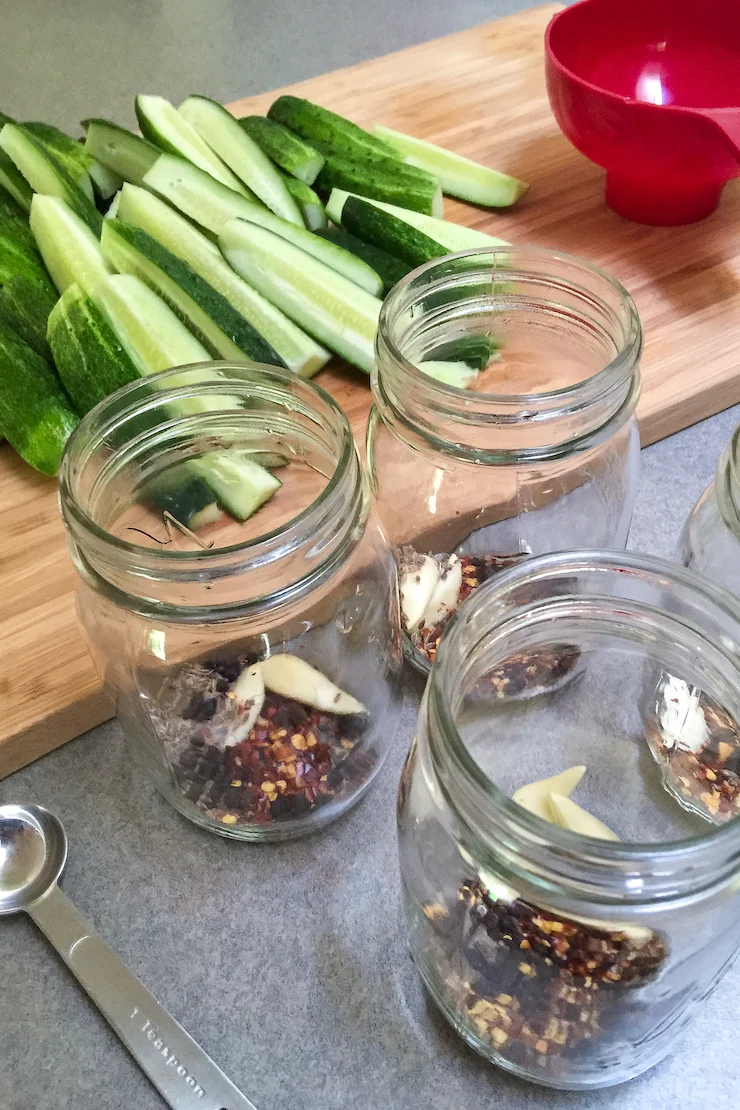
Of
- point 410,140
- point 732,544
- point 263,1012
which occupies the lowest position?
point 263,1012

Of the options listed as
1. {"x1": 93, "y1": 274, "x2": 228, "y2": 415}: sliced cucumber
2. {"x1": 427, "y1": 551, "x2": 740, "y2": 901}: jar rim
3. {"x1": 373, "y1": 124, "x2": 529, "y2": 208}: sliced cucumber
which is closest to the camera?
{"x1": 427, "y1": 551, "x2": 740, "y2": 901}: jar rim

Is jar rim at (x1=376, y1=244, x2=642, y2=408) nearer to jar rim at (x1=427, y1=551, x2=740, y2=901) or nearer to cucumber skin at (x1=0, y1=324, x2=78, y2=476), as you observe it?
jar rim at (x1=427, y1=551, x2=740, y2=901)

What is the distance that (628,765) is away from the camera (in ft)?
2.10

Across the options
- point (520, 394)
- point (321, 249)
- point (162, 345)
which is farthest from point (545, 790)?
point (321, 249)

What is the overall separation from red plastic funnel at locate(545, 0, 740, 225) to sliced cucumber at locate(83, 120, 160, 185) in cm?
50

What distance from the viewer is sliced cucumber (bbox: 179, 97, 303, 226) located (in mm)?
1130

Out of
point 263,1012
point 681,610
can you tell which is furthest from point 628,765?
point 263,1012

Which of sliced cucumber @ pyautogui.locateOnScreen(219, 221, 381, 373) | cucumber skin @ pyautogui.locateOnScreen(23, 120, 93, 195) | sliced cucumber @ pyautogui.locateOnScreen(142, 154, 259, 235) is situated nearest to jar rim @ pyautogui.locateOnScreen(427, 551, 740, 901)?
sliced cucumber @ pyautogui.locateOnScreen(219, 221, 381, 373)

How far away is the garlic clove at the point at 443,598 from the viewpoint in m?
0.71

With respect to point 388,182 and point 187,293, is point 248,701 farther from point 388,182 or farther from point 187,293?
point 388,182

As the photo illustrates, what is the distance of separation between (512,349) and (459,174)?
1.37 feet

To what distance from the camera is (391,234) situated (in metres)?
1.03

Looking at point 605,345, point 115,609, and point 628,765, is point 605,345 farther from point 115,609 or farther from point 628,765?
point 115,609

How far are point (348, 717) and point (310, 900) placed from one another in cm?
13
